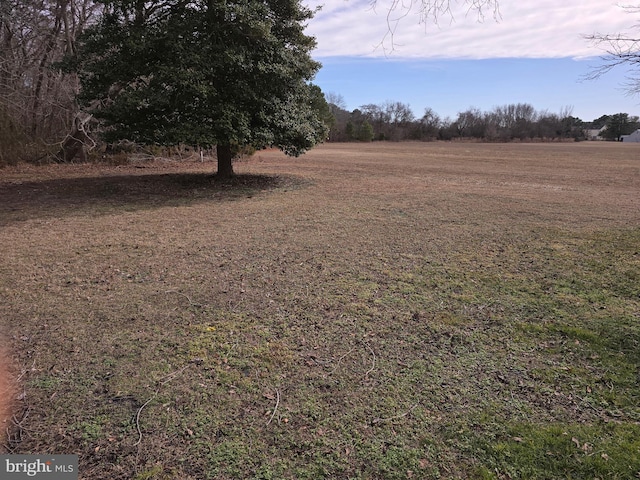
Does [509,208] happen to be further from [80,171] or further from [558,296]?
[80,171]

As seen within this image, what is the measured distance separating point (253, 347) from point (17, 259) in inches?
150

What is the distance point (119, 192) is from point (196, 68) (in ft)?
11.9

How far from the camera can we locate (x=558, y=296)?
412 centimetres

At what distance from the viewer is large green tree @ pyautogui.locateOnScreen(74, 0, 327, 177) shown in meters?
8.90

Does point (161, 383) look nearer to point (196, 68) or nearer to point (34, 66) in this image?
point (196, 68)

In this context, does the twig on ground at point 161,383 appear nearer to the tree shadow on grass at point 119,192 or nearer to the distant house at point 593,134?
the tree shadow on grass at point 119,192

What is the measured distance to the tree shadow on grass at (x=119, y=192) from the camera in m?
7.95

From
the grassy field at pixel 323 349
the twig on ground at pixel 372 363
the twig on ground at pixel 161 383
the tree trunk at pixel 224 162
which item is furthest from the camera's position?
the tree trunk at pixel 224 162

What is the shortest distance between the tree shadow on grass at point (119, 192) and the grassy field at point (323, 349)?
3.91ft

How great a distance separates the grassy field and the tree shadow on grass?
3.91 ft

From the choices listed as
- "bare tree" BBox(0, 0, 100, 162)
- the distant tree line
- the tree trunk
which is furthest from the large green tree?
the distant tree line

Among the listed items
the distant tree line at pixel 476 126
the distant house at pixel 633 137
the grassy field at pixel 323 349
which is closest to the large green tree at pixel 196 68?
the grassy field at pixel 323 349

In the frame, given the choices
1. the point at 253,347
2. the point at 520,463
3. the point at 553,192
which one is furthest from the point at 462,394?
the point at 553,192

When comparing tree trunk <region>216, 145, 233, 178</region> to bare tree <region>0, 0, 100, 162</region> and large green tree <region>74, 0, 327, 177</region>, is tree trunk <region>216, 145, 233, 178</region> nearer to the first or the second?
large green tree <region>74, 0, 327, 177</region>
